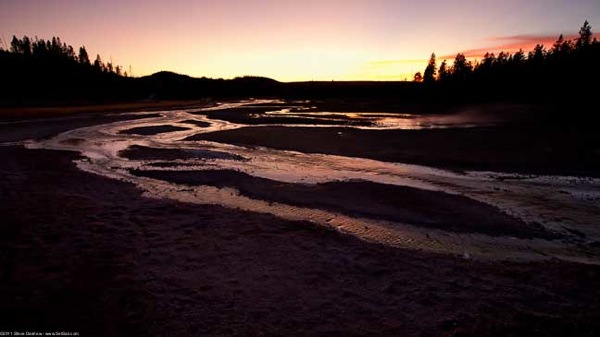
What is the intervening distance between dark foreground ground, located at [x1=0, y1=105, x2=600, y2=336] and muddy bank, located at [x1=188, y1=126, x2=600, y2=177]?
1104 centimetres

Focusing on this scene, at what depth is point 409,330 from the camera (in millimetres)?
5562

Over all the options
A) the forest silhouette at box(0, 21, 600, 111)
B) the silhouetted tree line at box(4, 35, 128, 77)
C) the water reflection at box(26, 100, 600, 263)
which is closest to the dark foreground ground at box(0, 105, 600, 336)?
the water reflection at box(26, 100, 600, 263)

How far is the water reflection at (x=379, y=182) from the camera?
9.11 metres

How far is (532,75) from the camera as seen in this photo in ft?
270

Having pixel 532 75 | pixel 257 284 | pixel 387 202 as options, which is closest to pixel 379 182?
pixel 387 202

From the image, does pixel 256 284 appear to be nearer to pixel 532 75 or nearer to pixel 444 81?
pixel 532 75

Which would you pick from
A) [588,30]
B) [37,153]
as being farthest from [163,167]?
[588,30]

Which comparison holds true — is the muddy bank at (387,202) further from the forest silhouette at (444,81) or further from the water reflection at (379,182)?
the forest silhouette at (444,81)

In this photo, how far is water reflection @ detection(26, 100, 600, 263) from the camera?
29.9 ft

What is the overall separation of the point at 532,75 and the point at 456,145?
7317 centimetres

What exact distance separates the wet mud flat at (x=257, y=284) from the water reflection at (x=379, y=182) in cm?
99

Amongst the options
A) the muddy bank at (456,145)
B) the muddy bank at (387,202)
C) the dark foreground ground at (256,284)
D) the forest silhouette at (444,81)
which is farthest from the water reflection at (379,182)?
the forest silhouette at (444,81)

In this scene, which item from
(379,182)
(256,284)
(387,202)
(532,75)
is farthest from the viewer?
(532,75)

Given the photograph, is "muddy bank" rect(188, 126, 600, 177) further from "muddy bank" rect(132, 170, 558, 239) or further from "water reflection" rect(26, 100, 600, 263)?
"muddy bank" rect(132, 170, 558, 239)
